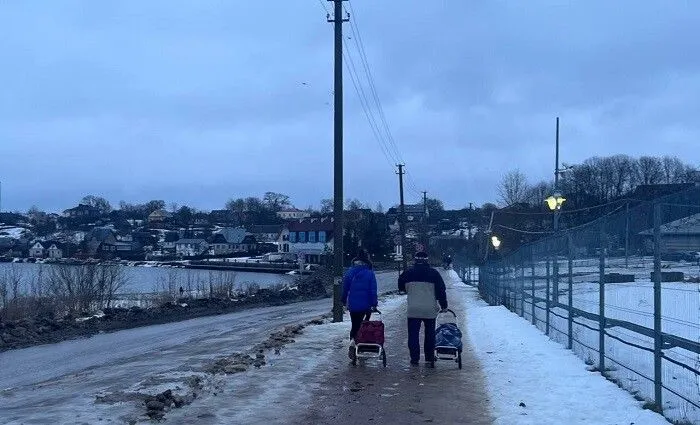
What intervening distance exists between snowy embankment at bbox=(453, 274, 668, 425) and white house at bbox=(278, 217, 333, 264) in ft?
314

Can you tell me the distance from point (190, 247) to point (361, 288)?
122 metres

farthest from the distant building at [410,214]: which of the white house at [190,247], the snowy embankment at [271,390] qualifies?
the snowy embankment at [271,390]

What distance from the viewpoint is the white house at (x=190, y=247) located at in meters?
130

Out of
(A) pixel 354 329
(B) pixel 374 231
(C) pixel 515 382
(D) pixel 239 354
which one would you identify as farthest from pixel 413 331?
(B) pixel 374 231

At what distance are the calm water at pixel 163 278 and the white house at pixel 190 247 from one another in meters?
24.4

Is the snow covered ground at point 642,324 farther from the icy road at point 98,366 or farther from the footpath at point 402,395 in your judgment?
the icy road at point 98,366

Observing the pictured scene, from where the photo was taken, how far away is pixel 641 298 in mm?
→ 9750

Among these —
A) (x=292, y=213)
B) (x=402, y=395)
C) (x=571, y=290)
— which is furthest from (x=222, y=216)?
(x=402, y=395)

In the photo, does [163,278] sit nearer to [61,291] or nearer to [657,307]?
[61,291]

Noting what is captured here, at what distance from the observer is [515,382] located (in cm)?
1151

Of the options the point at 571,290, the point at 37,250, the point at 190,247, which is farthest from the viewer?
the point at 190,247

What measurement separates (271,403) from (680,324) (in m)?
4.57

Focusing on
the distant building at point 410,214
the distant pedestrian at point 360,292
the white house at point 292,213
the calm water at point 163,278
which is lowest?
the calm water at point 163,278

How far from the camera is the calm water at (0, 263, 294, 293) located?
149ft
